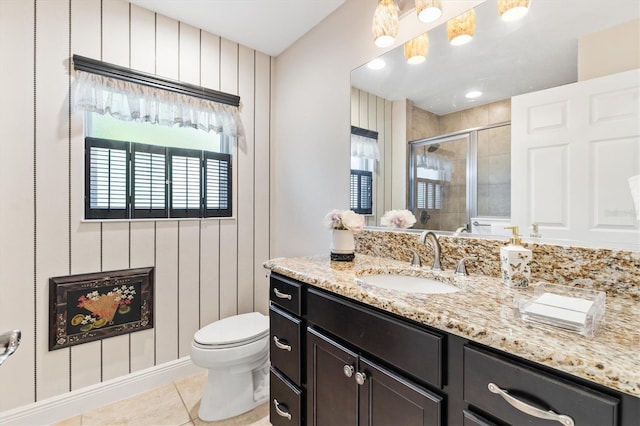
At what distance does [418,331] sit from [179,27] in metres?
2.39

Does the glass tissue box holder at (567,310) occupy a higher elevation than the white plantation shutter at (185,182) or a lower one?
lower

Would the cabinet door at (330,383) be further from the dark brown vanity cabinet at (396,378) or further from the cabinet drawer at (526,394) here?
the cabinet drawer at (526,394)

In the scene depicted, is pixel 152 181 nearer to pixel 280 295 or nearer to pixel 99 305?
pixel 99 305

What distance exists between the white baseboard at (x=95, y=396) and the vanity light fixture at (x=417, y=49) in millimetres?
2399

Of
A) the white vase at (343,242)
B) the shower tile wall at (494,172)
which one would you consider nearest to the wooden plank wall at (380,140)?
the white vase at (343,242)

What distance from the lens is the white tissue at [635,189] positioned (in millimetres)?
891

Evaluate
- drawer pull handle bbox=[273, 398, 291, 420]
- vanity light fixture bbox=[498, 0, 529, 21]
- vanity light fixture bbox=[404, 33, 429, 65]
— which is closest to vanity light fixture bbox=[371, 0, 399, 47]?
vanity light fixture bbox=[404, 33, 429, 65]

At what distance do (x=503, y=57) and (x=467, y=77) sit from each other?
147mm

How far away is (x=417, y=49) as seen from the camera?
1481mm

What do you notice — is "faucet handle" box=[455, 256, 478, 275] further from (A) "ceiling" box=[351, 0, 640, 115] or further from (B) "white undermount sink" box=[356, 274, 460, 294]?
(A) "ceiling" box=[351, 0, 640, 115]

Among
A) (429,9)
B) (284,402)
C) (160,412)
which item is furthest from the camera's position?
(160,412)

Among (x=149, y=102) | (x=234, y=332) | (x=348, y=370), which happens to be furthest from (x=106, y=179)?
(x=348, y=370)

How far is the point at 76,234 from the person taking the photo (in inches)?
69.4

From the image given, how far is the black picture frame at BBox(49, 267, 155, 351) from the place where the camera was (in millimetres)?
1710
